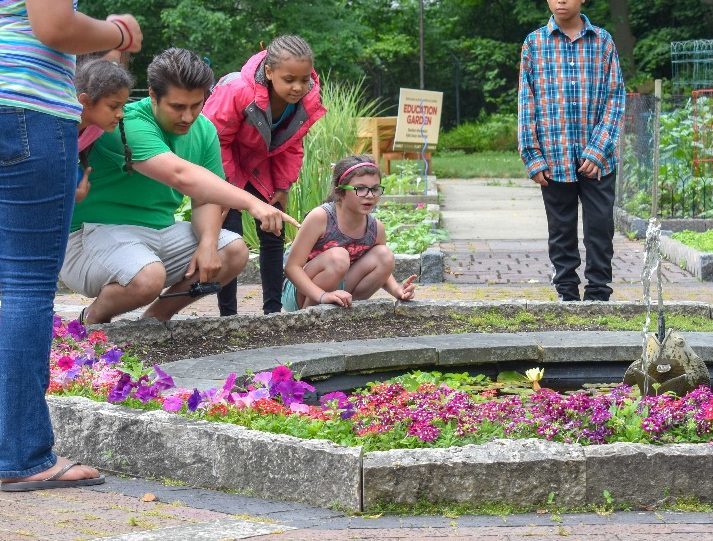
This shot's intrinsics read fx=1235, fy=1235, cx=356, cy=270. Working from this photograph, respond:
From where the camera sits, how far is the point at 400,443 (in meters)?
3.78

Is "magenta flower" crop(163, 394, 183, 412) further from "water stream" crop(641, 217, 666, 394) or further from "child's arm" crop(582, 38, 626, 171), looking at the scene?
"child's arm" crop(582, 38, 626, 171)

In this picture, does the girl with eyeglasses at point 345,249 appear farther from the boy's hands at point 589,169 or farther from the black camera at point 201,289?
the boy's hands at point 589,169

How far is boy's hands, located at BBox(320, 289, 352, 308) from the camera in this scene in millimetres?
6207

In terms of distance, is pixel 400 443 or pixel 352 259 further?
pixel 352 259

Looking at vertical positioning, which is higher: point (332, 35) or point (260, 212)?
point (332, 35)

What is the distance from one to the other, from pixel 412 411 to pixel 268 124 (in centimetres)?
283

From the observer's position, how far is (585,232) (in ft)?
23.7

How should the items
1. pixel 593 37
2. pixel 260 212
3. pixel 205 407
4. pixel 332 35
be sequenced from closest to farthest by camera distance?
pixel 205 407 < pixel 260 212 < pixel 593 37 < pixel 332 35

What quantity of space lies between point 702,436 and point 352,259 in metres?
3.04

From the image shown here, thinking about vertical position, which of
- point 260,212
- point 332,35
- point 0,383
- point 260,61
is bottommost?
point 0,383

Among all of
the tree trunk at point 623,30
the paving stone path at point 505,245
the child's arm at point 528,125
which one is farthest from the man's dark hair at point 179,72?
the tree trunk at point 623,30

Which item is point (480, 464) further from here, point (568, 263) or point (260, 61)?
point (568, 263)

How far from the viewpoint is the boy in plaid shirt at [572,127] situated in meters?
7.15

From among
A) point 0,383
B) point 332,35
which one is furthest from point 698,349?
point 332,35
